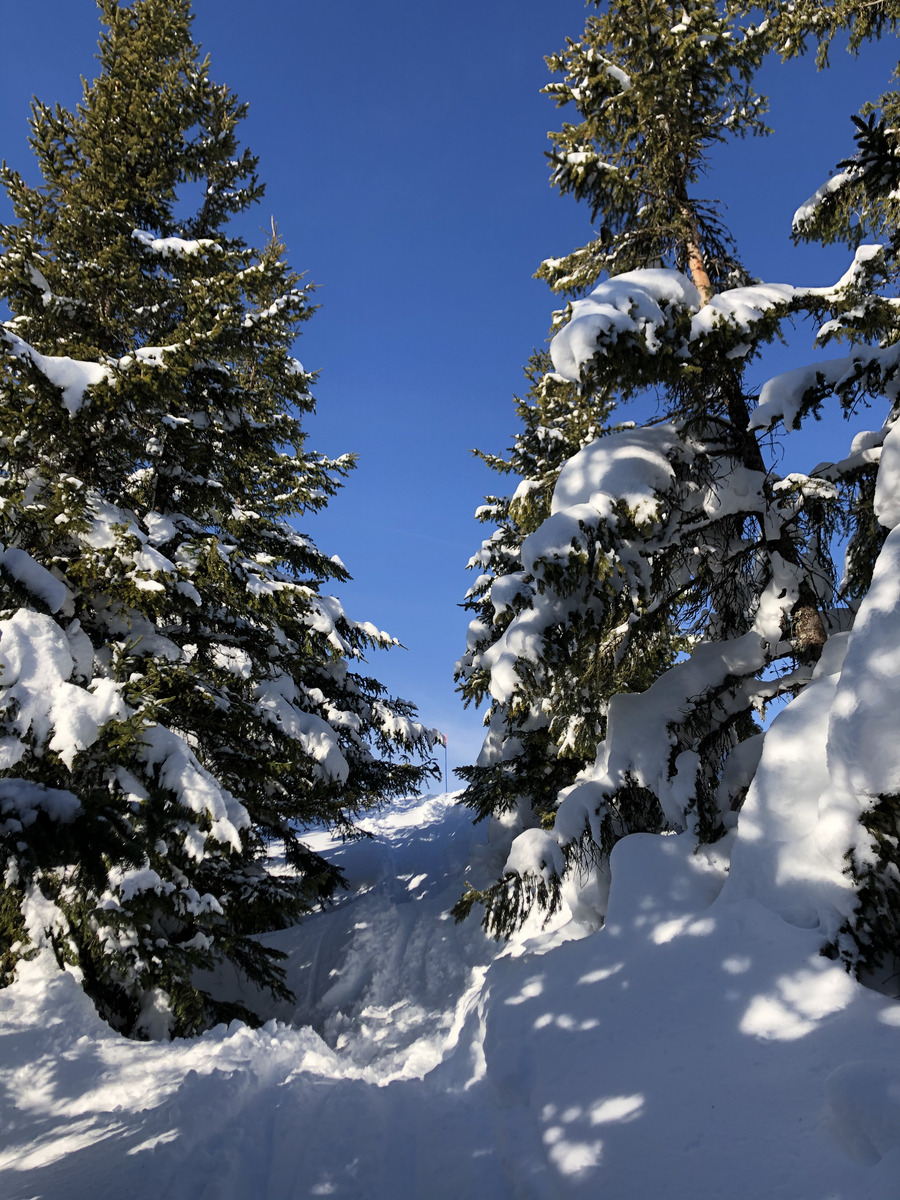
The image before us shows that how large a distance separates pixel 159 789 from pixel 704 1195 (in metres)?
5.44

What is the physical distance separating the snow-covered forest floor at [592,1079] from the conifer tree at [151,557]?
1.27 meters

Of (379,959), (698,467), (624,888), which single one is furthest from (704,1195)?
(379,959)

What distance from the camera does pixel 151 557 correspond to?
701cm

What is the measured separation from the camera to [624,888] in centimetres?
567

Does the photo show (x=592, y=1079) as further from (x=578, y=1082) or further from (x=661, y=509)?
(x=661, y=509)

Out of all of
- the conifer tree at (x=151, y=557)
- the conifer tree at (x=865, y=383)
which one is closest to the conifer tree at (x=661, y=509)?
the conifer tree at (x=865, y=383)

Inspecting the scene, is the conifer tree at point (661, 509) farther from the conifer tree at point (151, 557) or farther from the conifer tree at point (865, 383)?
the conifer tree at point (151, 557)

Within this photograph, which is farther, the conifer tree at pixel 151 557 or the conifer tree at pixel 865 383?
the conifer tree at pixel 151 557

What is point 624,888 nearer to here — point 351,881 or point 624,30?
point 624,30

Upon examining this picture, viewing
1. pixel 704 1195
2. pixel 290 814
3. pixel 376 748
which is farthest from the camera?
pixel 376 748

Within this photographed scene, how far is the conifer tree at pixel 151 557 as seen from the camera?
242 inches

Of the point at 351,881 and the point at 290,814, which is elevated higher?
the point at 290,814

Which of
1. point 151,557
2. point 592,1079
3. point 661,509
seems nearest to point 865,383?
point 661,509

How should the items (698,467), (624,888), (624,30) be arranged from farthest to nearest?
(624,30) → (698,467) → (624,888)
